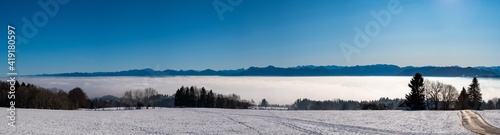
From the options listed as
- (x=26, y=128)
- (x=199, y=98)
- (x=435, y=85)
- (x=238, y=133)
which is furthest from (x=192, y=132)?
(x=199, y=98)

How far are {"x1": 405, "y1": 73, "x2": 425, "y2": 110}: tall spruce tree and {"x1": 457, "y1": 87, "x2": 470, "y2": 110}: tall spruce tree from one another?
11822 millimetres

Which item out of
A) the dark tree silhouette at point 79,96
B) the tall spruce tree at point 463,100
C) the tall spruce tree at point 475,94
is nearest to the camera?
the tall spruce tree at point 463,100

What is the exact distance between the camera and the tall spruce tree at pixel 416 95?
71.1 metres

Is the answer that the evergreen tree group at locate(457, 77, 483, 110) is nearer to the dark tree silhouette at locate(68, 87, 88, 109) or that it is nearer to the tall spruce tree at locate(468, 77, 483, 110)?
the tall spruce tree at locate(468, 77, 483, 110)

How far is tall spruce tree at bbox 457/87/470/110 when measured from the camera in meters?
76.6

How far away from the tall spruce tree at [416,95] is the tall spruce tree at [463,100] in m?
11.8

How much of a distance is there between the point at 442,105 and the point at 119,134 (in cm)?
7087

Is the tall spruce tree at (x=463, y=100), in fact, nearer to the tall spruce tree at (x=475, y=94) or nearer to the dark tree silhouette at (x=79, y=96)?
the tall spruce tree at (x=475, y=94)

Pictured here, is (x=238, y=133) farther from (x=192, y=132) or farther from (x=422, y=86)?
(x=422, y=86)

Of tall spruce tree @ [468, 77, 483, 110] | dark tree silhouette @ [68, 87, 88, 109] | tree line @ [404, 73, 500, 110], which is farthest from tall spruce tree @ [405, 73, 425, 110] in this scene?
dark tree silhouette @ [68, 87, 88, 109]

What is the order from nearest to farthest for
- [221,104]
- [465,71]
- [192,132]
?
[192,132], [465,71], [221,104]

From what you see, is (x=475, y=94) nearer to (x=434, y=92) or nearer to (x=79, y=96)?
(x=434, y=92)

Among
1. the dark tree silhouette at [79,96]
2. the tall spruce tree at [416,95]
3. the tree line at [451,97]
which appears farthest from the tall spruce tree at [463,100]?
the dark tree silhouette at [79,96]

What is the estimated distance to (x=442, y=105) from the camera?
7756 cm
